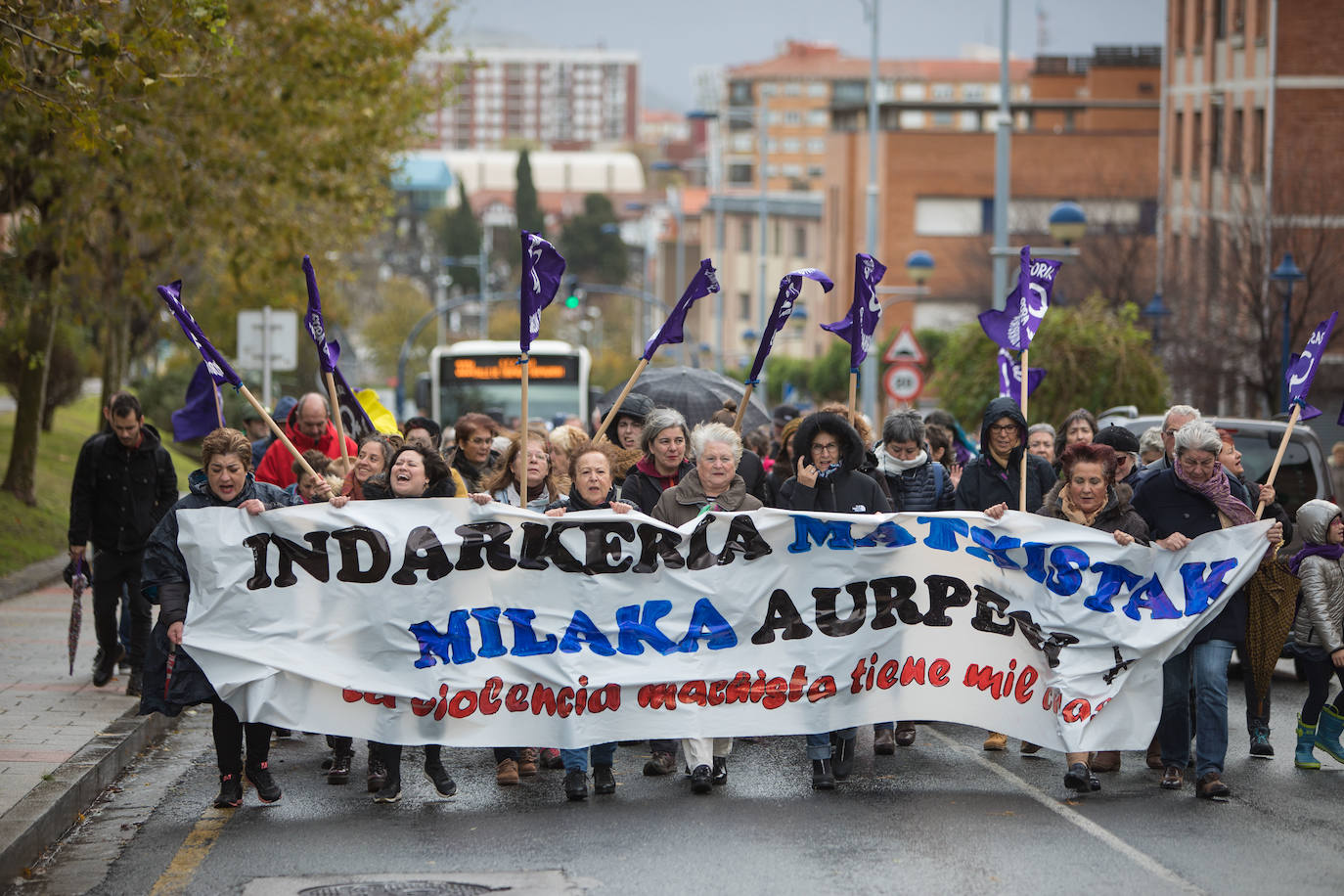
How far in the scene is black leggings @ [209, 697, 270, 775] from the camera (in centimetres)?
834

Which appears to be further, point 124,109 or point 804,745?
point 124,109

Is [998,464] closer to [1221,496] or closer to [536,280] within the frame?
[1221,496]

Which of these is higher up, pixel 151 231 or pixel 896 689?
pixel 151 231

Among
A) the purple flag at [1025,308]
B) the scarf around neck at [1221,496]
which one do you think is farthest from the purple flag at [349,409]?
the scarf around neck at [1221,496]

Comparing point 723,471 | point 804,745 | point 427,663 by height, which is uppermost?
point 723,471

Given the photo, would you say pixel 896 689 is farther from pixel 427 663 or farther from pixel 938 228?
pixel 938 228

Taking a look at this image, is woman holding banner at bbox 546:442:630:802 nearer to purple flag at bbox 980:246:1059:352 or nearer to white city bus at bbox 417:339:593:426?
purple flag at bbox 980:246:1059:352

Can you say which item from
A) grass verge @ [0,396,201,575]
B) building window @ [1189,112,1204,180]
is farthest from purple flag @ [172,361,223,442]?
building window @ [1189,112,1204,180]

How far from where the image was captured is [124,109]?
16.5 m

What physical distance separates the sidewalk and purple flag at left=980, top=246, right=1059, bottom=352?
5492 mm

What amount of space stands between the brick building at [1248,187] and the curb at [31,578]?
1811 cm

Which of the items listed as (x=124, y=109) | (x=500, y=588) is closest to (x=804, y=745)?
(x=500, y=588)

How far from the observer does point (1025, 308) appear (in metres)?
10.4

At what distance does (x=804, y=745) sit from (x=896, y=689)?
4.82 ft
